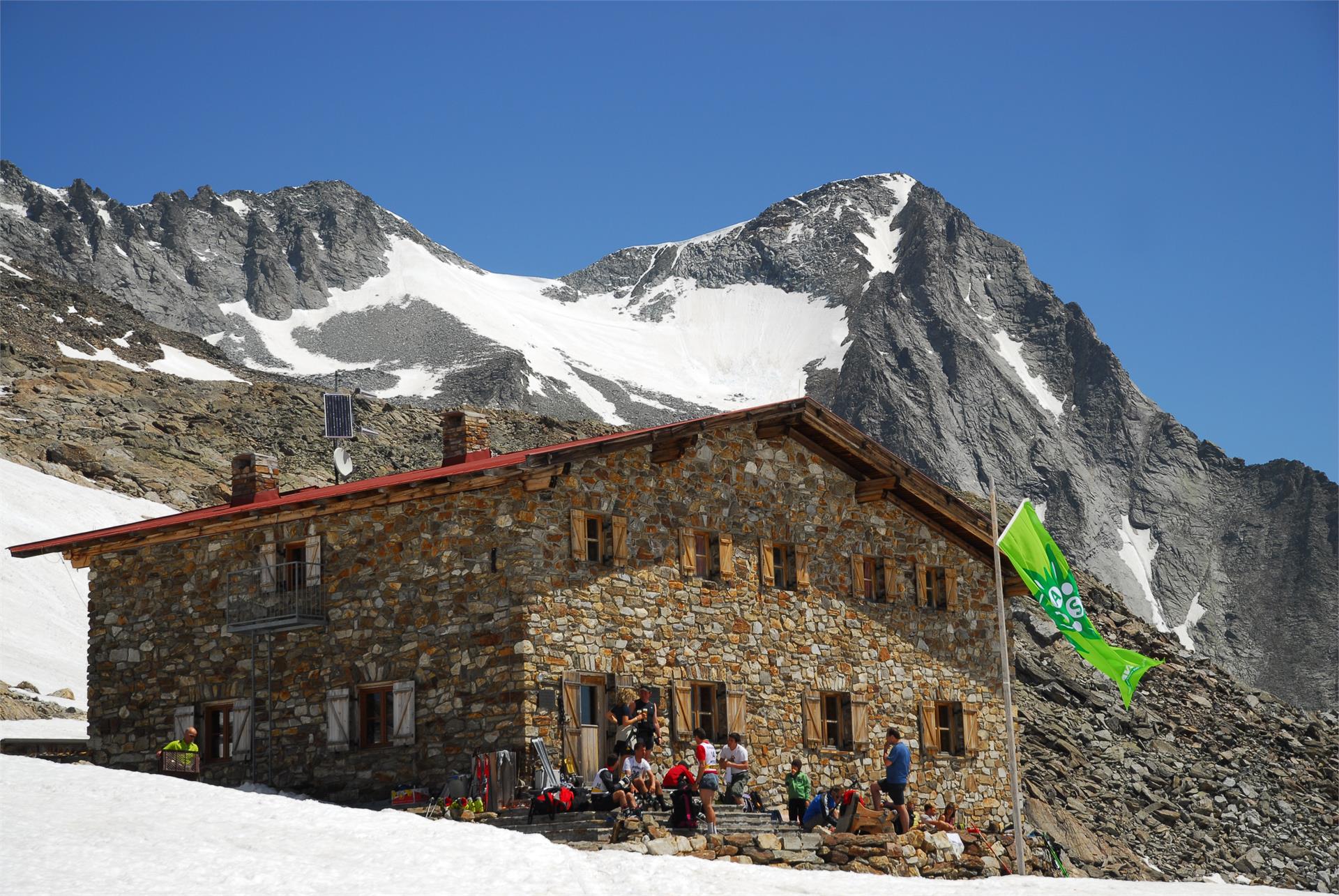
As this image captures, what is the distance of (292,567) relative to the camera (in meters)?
26.0

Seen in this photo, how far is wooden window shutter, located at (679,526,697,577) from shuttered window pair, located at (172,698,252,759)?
7.77 m

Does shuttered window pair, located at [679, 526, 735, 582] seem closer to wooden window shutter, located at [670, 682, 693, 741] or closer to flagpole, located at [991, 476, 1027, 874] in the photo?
wooden window shutter, located at [670, 682, 693, 741]

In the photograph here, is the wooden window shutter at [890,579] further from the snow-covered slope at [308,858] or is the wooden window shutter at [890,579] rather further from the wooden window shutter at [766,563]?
the snow-covered slope at [308,858]

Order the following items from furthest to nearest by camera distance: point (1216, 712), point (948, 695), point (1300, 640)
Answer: point (1300, 640) < point (1216, 712) < point (948, 695)

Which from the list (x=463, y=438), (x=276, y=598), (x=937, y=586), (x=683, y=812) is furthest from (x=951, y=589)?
(x=276, y=598)

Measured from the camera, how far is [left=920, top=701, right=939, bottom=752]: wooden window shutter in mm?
29641

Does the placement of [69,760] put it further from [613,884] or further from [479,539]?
[613,884]

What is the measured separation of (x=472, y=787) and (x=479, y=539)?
3.87 m

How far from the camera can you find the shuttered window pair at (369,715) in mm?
24312

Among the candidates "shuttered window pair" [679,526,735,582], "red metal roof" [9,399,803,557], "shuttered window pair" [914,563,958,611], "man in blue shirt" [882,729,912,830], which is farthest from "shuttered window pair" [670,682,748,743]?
"shuttered window pair" [914,563,958,611]

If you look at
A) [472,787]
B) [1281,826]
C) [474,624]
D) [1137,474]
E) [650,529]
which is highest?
[1137,474]

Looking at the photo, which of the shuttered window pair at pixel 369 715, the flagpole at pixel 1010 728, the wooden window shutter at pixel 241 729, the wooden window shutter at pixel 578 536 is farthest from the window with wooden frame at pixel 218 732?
the flagpole at pixel 1010 728

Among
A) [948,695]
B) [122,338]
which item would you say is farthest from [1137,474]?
[948,695]

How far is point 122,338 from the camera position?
359ft
